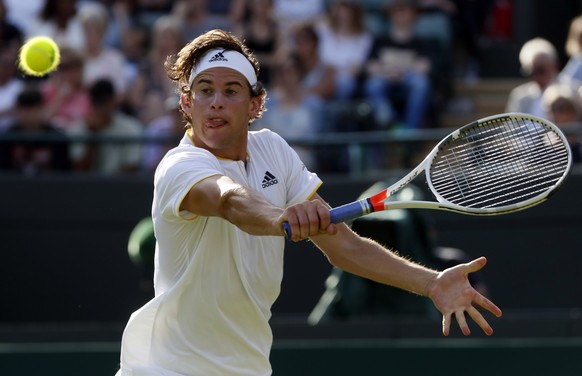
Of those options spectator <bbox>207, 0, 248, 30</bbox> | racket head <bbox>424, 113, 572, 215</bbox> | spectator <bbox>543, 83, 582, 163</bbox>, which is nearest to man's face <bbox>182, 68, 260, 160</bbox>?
racket head <bbox>424, 113, 572, 215</bbox>

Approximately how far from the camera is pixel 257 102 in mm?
4867

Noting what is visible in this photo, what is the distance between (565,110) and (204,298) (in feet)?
15.4

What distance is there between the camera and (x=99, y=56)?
395 inches

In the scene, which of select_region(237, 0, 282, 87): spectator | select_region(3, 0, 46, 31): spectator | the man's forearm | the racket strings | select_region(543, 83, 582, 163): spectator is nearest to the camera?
the man's forearm

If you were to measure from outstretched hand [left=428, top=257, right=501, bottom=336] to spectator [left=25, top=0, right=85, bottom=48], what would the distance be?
640 centimetres

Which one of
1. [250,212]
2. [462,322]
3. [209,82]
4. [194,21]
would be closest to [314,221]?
[250,212]

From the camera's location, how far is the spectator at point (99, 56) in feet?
32.4

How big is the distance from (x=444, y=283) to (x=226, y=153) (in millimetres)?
956

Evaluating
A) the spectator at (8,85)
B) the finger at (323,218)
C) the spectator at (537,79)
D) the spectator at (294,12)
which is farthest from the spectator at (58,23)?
the finger at (323,218)

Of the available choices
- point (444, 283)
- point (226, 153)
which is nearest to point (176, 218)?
point (226, 153)

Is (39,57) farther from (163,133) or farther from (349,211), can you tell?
(163,133)

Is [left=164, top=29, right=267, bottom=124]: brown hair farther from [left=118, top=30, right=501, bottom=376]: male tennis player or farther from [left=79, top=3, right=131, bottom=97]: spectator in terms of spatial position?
[left=79, top=3, right=131, bottom=97]: spectator

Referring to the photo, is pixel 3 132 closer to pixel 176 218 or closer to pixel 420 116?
pixel 420 116

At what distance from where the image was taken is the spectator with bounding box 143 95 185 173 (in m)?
9.03
